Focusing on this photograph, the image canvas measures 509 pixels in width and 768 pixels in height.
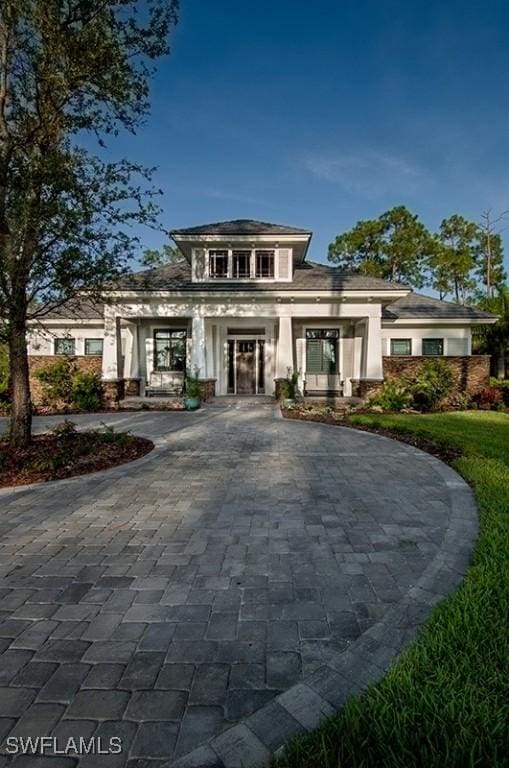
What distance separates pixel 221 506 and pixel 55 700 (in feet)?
8.93

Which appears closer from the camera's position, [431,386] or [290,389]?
[431,386]

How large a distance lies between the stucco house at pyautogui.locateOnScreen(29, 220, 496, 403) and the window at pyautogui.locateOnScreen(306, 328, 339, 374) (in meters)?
0.04

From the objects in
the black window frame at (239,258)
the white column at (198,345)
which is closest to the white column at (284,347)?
the black window frame at (239,258)

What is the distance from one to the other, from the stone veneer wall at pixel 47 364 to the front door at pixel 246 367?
219 inches

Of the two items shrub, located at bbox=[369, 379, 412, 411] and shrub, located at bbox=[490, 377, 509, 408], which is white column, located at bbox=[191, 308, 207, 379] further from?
shrub, located at bbox=[490, 377, 509, 408]

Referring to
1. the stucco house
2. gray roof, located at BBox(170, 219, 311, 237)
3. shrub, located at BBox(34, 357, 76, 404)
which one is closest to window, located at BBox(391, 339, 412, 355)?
the stucco house

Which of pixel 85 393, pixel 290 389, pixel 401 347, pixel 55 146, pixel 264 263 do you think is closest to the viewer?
pixel 55 146

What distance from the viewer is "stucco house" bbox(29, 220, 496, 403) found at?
14.0 metres

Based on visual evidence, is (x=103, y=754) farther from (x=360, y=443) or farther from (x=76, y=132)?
(x=76, y=132)

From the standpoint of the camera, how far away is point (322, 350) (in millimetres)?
16297

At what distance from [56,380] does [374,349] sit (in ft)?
39.0

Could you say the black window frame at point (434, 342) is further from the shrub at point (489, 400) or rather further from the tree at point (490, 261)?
the tree at point (490, 261)

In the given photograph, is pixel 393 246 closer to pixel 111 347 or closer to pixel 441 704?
pixel 111 347

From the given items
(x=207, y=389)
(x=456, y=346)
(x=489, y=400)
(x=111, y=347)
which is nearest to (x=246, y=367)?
(x=207, y=389)
